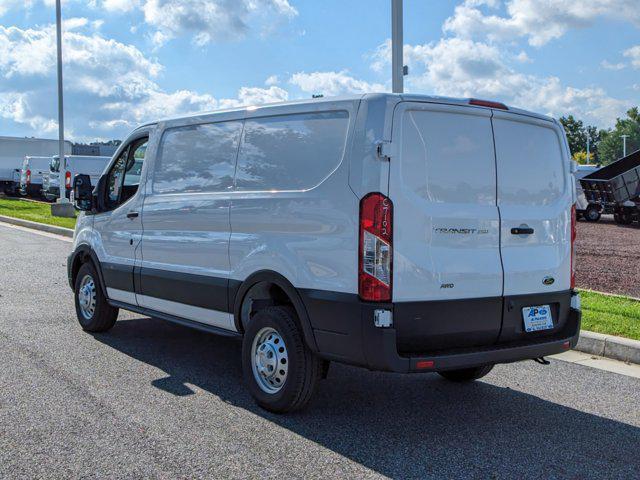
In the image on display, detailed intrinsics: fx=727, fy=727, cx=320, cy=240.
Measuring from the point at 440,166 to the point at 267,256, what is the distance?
1.34 meters

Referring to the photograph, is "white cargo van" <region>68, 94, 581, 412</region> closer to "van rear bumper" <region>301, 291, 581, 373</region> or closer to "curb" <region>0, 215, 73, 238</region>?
"van rear bumper" <region>301, 291, 581, 373</region>

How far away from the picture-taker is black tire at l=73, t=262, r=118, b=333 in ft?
23.7

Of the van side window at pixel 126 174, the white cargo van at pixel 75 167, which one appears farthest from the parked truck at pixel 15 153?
the van side window at pixel 126 174

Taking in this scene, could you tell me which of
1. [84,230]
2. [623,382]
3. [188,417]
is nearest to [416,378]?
[623,382]

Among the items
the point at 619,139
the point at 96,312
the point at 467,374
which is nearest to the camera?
the point at 467,374

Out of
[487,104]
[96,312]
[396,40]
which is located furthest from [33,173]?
[487,104]

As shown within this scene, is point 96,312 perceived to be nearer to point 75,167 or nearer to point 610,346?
point 610,346

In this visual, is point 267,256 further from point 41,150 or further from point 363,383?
point 41,150

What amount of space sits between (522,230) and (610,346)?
8.06 feet

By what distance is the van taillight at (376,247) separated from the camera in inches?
169

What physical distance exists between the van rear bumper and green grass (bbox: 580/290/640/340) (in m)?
2.58

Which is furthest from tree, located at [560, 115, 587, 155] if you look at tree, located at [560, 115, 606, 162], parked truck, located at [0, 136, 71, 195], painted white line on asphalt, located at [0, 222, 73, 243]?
painted white line on asphalt, located at [0, 222, 73, 243]

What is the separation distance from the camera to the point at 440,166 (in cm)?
455

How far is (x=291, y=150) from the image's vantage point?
196 inches
